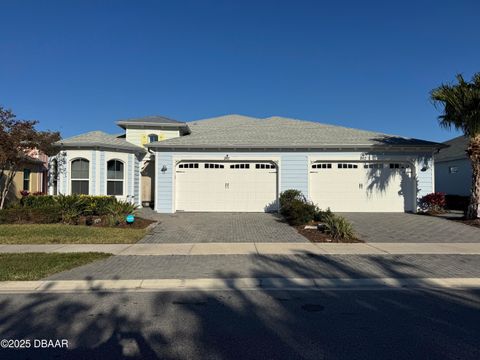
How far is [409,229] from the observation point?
498 inches

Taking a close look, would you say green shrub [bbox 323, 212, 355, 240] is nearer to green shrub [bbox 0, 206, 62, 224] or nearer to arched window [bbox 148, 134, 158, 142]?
green shrub [bbox 0, 206, 62, 224]

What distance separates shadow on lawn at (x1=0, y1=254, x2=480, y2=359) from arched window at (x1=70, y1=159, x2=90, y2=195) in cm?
1286

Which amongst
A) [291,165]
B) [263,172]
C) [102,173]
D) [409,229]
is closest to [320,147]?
[291,165]

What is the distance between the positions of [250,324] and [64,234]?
28.2ft

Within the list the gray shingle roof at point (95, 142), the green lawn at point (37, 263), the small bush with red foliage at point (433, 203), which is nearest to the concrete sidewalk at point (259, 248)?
the green lawn at point (37, 263)

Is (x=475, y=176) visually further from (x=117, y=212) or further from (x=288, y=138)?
(x=117, y=212)

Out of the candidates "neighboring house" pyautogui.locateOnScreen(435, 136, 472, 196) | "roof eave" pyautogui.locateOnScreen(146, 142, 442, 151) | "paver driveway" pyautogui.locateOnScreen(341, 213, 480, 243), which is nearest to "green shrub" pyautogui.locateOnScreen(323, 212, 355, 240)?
"paver driveway" pyautogui.locateOnScreen(341, 213, 480, 243)

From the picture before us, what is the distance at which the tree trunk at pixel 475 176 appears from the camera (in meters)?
14.2

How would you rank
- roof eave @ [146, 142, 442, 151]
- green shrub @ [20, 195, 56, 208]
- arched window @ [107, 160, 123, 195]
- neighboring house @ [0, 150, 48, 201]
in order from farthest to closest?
1. neighboring house @ [0, 150, 48, 201]
2. arched window @ [107, 160, 123, 195]
3. roof eave @ [146, 142, 442, 151]
4. green shrub @ [20, 195, 56, 208]

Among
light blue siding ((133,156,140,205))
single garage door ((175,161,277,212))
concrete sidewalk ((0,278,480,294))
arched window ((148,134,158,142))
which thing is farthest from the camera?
arched window ((148,134,158,142))

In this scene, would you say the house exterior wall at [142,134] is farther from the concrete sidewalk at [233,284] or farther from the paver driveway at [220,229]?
the concrete sidewalk at [233,284]

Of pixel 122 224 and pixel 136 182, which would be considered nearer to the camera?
pixel 122 224

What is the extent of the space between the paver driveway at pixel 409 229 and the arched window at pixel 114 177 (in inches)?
459

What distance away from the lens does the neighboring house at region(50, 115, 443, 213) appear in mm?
17391
